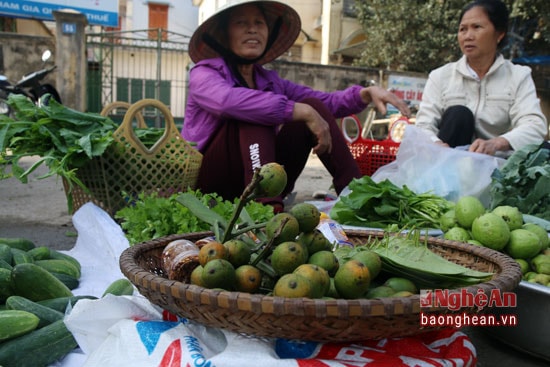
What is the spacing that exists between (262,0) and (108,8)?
1375 cm

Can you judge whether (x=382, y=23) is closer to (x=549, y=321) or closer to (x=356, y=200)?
(x=356, y=200)

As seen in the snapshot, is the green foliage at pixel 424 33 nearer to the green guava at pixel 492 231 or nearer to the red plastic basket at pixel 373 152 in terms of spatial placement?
the red plastic basket at pixel 373 152

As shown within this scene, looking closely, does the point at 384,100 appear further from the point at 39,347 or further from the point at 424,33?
the point at 424,33

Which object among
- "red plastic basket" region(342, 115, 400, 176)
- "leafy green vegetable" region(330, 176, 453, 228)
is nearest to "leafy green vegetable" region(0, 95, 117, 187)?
"leafy green vegetable" region(330, 176, 453, 228)

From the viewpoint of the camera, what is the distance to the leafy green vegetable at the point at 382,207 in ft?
7.87

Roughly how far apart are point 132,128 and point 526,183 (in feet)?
6.75

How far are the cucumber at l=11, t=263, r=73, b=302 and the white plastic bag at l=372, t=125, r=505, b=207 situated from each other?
6.43 ft

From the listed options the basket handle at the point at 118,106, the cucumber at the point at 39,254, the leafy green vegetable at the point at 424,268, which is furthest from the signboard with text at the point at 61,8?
the leafy green vegetable at the point at 424,268

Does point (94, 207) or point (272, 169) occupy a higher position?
point (272, 169)

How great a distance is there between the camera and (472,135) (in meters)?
3.28

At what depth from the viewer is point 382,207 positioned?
241 centimetres

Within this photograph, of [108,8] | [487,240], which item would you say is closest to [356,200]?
[487,240]

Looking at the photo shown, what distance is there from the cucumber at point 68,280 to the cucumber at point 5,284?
248 mm

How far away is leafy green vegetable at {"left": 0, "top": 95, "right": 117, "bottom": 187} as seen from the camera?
2.49 metres
